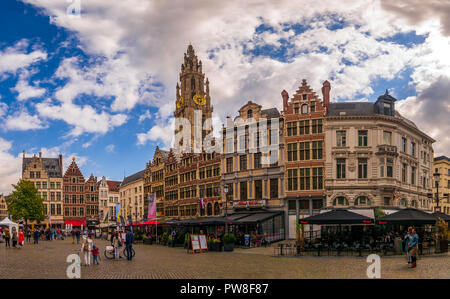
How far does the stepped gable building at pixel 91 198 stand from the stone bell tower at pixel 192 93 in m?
26.0

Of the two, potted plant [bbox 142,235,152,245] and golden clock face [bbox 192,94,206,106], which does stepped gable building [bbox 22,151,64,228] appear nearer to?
golden clock face [bbox 192,94,206,106]

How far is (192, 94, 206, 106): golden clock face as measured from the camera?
10575 centimetres

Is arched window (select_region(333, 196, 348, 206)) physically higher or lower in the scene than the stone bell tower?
lower

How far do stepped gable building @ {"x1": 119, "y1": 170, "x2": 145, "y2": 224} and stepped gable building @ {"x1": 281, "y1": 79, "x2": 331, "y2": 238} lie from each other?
42.7 m

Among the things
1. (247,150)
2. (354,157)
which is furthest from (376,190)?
(247,150)

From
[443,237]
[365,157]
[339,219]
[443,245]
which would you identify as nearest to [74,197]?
[365,157]

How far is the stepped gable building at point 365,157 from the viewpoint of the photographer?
144 feet

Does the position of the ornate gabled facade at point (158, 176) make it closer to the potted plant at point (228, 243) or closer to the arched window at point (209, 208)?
the arched window at point (209, 208)

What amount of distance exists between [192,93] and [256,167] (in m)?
58.9

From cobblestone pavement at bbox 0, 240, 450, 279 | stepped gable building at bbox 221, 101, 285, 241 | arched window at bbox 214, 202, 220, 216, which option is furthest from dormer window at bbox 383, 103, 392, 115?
cobblestone pavement at bbox 0, 240, 450, 279

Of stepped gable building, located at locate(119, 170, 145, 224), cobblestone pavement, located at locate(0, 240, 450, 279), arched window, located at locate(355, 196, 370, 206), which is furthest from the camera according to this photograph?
stepped gable building, located at locate(119, 170, 145, 224)

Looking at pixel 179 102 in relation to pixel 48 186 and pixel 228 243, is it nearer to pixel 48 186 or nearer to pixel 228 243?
pixel 48 186

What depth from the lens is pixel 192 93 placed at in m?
107

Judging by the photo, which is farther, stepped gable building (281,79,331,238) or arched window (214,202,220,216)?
arched window (214,202,220,216)
